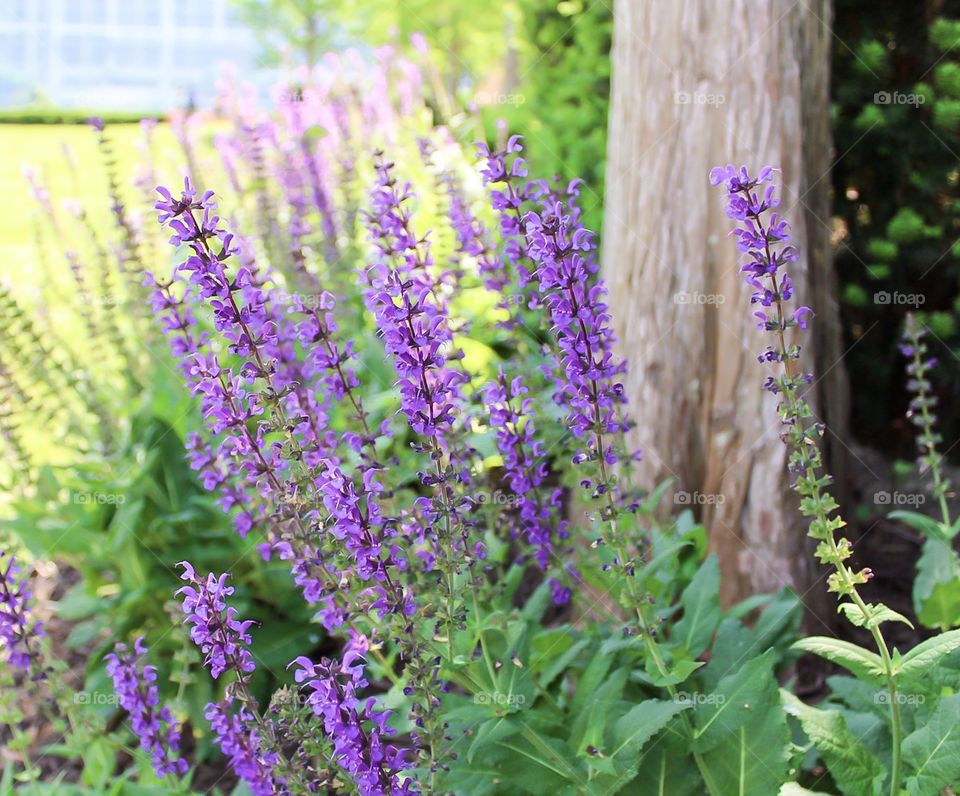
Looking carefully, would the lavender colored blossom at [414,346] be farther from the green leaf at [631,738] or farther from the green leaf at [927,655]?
the green leaf at [927,655]

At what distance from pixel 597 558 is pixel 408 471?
1.20 meters

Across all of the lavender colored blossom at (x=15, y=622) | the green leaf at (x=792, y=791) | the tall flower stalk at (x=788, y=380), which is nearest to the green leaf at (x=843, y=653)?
the tall flower stalk at (x=788, y=380)

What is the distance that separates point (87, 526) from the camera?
180 inches

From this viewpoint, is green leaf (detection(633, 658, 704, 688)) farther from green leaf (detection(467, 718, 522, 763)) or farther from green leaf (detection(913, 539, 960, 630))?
green leaf (detection(913, 539, 960, 630))

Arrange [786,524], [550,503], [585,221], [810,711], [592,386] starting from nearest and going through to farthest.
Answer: [592,386] < [810,711] < [550,503] < [786,524] < [585,221]

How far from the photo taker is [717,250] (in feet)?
13.4

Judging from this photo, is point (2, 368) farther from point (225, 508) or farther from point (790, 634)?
point (790, 634)

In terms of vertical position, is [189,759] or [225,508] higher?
[225,508]

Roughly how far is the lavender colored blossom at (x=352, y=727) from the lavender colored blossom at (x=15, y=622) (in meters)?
1.10

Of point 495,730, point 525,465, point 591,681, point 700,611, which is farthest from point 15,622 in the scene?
point 700,611

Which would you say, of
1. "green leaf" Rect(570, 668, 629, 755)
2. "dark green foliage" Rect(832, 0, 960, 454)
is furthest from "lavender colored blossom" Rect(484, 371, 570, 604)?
"dark green foliage" Rect(832, 0, 960, 454)

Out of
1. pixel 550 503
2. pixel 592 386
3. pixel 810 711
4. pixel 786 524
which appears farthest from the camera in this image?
pixel 786 524

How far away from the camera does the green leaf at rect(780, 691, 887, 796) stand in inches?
108

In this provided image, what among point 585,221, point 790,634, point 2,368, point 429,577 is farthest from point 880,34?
point 2,368
